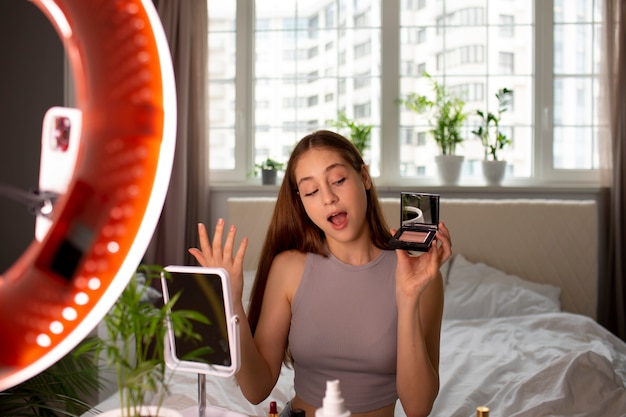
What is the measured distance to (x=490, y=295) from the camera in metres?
3.49

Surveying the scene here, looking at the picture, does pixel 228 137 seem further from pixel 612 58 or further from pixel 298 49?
pixel 612 58

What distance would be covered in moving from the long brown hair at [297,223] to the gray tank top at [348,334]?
0.08 metres

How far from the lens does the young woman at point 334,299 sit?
1597 millimetres

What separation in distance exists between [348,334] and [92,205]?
3.54 ft

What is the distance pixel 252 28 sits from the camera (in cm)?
463

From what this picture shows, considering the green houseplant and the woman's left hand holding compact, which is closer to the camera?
the woman's left hand holding compact

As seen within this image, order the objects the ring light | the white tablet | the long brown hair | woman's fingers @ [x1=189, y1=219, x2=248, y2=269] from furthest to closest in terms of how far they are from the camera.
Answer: the long brown hair
woman's fingers @ [x1=189, y1=219, x2=248, y2=269]
the white tablet
the ring light

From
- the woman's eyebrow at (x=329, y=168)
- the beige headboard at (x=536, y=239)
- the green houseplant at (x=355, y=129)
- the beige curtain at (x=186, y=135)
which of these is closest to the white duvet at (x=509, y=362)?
the beige headboard at (x=536, y=239)

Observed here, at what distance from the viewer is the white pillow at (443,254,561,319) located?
343cm

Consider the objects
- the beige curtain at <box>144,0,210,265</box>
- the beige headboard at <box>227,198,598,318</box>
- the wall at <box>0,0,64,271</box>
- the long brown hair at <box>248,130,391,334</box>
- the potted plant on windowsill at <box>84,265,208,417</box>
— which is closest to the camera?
the potted plant on windowsill at <box>84,265,208,417</box>

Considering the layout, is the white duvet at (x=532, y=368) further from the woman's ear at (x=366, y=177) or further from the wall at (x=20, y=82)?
the wall at (x=20, y=82)

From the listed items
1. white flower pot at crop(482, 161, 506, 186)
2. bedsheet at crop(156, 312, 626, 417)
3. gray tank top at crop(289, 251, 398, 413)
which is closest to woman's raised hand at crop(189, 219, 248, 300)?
gray tank top at crop(289, 251, 398, 413)

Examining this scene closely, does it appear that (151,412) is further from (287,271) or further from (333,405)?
(287,271)

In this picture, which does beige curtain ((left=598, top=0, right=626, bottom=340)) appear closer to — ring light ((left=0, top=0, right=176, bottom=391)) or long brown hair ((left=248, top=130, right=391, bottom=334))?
long brown hair ((left=248, top=130, right=391, bottom=334))
